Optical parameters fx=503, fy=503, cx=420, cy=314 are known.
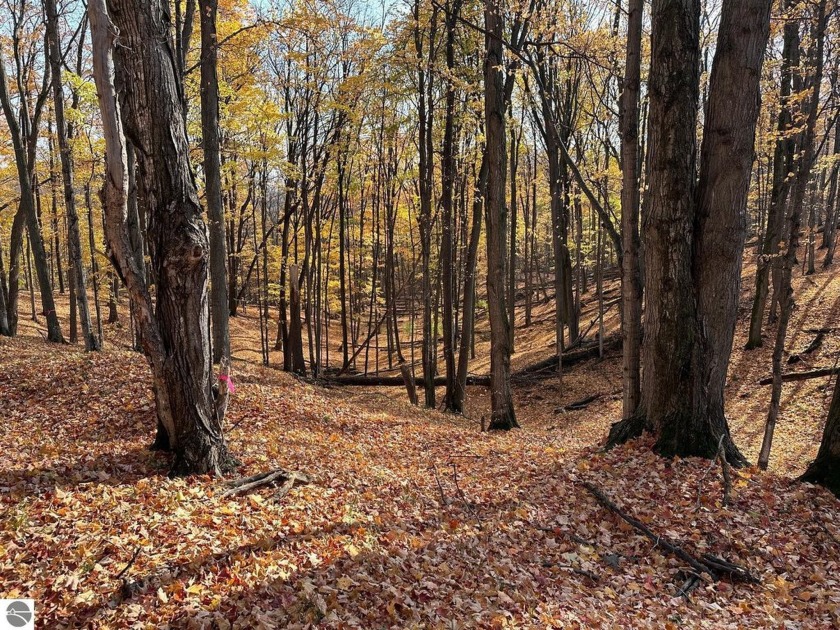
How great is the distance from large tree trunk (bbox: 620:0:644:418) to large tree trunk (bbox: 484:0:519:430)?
10.1ft

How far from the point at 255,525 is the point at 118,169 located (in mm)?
3575

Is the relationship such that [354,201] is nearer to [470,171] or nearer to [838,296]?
[470,171]

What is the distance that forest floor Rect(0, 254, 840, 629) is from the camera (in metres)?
3.53

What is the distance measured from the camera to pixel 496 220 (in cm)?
1078

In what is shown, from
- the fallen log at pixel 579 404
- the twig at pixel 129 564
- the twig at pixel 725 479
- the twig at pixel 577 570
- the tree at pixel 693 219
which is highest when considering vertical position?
the tree at pixel 693 219

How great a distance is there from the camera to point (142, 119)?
4.84 metres

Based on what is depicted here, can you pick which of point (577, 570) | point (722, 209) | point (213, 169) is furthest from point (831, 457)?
point (213, 169)

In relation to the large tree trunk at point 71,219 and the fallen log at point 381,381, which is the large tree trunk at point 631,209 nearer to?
the fallen log at point 381,381

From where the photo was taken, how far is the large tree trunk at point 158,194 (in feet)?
15.6

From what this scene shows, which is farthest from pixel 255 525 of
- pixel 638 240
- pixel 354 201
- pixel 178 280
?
pixel 354 201

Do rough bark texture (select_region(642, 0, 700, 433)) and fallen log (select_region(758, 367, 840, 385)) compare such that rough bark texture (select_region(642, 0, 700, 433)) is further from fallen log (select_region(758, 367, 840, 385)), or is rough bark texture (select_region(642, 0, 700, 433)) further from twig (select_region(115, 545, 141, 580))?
fallen log (select_region(758, 367, 840, 385))

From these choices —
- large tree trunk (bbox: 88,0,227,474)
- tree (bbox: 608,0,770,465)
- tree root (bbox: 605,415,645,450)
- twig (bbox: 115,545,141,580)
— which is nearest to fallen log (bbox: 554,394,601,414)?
tree root (bbox: 605,415,645,450)

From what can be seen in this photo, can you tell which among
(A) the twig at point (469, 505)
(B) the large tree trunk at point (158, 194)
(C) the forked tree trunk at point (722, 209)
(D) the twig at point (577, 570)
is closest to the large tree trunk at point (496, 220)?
(A) the twig at point (469, 505)

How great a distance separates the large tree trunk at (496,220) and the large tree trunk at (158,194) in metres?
6.70
